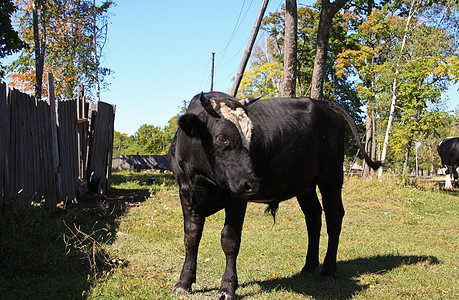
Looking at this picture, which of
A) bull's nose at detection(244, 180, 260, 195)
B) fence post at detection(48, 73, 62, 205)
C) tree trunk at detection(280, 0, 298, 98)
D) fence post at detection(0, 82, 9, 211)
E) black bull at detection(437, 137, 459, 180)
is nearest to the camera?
bull's nose at detection(244, 180, 260, 195)

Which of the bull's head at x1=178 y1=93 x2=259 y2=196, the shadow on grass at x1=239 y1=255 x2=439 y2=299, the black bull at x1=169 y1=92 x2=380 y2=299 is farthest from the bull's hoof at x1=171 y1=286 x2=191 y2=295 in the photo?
the bull's head at x1=178 y1=93 x2=259 y2=196

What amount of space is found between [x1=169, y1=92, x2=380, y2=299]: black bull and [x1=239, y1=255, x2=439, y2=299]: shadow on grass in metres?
0.24

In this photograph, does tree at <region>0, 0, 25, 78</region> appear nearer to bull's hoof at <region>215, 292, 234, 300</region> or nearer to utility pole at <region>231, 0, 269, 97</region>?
utility pole at <region>231, 0, 269, 97</region>

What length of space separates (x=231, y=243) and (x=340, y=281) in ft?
6.01

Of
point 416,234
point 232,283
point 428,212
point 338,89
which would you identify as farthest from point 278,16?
point 232,283

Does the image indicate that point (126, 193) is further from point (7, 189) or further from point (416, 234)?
point (416, 234)

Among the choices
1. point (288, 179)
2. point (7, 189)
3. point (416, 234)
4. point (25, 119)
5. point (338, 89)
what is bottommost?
point (416, 234)

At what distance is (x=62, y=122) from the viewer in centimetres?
846

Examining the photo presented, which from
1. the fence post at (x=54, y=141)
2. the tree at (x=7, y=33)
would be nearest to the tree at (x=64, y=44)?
the tree at (x=7, y=33)

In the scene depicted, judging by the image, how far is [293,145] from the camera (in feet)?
16.6

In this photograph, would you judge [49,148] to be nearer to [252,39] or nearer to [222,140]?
[222,140]

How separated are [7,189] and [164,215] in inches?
131

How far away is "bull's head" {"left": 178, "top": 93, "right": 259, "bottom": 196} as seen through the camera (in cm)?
392

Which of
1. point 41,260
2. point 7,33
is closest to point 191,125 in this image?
point 41,260
